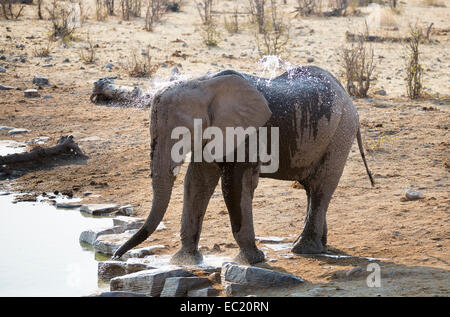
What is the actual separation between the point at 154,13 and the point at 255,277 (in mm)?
12292

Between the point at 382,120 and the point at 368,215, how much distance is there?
11.8 ft

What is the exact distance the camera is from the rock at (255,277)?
5215 mm

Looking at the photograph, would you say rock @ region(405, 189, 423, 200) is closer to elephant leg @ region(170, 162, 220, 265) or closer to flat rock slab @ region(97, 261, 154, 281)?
elephant leg @ region(170, 162, 220, 265)

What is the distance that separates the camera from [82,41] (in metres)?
15.7

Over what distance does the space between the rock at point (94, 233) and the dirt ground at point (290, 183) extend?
0.39 m

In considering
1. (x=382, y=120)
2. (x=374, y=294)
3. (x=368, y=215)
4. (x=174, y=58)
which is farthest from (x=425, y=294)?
(x=174, y=58)

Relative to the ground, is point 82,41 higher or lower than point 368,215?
higher

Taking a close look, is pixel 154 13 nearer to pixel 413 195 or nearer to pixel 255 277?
pixel 413 195

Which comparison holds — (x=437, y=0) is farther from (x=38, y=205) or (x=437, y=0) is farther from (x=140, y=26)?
(x=38, y=205)

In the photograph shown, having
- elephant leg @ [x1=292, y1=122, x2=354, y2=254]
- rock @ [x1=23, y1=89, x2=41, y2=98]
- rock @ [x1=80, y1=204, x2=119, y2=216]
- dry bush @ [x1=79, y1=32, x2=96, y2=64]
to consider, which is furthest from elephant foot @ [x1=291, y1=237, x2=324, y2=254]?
dry bush @ [x1=79, y1=32, x2=96, y2=64]

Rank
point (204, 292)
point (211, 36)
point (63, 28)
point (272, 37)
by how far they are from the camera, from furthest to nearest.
A: 1. point (272, 37)
2. point (63, 28)
3. point (211, 36)
4. point (204, 292)

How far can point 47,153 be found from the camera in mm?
9461

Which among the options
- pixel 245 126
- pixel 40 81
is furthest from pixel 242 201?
pixel 40 81

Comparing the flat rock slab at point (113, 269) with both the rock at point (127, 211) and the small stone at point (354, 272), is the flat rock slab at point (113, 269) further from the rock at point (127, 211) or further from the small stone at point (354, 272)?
the rock at point (127, 211)
